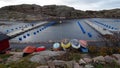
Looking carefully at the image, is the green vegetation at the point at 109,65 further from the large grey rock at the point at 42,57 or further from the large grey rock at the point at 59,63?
the large grey rock at the point at 42,57

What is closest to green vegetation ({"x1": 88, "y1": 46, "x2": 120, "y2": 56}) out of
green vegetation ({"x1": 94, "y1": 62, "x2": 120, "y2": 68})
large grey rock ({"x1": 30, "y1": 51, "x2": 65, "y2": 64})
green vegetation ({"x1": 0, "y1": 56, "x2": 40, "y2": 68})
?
green vegetation ({"x1": 94, "y1": 62, "x2": 120, "y2": 68})

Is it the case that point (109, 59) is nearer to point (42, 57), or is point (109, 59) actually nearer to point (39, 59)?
point (42, 57)

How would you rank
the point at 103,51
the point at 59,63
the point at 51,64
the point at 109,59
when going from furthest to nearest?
the point at 103,51, the point at 109,59, the point at 59,63, the point at 51,64

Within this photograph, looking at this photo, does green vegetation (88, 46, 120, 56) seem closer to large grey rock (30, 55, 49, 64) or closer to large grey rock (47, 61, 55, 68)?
large grey rock (30, 55, 49, 64)

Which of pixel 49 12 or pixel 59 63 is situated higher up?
pixel 59 63

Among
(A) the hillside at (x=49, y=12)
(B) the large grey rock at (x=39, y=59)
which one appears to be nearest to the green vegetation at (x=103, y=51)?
(B) the large grey rock at (x=39, y=59)

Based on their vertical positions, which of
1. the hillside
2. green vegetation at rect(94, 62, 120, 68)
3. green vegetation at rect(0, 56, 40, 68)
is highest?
green vegetation at rect(0, 56, 40, 68)

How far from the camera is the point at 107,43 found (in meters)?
18.8

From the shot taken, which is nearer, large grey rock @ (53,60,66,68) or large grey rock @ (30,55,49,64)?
large grey rock @ (53,60,66,68)

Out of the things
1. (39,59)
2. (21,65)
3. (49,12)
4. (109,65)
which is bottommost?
(49,12)

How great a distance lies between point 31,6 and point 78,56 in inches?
4562

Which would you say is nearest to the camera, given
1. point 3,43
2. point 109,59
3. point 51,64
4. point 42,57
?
point 51,64

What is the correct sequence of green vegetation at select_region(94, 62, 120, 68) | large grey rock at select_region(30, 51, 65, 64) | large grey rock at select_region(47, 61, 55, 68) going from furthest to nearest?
large grey rock at select_region(30, 51, 65, 64), green vegetation at select_region(94, 62, 120, 68), large grey rock at select_region(47, 61, 55, 68)

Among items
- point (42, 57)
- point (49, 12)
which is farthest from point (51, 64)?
point (49, 12)
